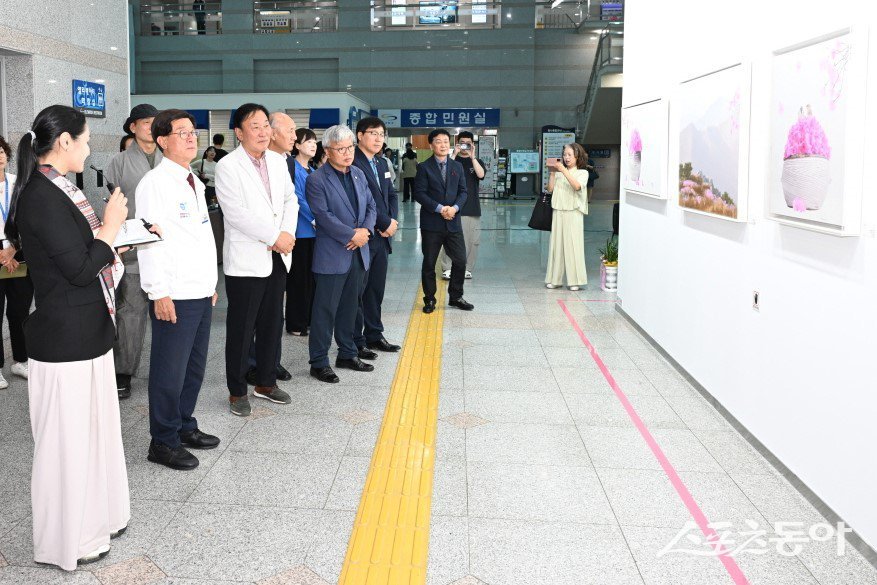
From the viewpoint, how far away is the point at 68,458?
2.68m

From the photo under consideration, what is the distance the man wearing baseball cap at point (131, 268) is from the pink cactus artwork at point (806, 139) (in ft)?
10.7

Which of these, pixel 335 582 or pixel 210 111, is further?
pixel 210 111

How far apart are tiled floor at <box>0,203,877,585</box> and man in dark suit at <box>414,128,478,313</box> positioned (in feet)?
5.71

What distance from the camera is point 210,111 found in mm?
18109

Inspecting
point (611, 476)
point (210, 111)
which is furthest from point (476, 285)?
point (210, 111)

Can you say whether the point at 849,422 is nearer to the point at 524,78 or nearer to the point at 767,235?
the point at 767,235

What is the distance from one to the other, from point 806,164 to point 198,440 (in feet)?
9.68

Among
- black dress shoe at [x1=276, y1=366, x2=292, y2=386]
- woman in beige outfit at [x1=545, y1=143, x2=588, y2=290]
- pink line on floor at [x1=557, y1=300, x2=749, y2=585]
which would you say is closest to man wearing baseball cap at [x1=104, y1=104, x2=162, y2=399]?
black dress shoe at [x1=276, y1=366, x2=292, y2=386]

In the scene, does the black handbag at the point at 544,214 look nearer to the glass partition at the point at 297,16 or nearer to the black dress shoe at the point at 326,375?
the black dress shoe at the point at 326,375

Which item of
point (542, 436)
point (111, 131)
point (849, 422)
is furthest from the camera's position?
point (111, 131)

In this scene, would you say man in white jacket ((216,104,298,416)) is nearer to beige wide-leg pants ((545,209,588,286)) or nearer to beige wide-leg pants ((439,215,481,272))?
beige wide-leg pants ((439,215,481,272))

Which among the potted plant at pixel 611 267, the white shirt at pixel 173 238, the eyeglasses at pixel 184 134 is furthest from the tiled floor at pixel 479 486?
the potted plant at pixel 611 267

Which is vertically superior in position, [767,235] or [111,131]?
[111,131]

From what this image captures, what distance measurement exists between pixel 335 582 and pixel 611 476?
1461 mm
